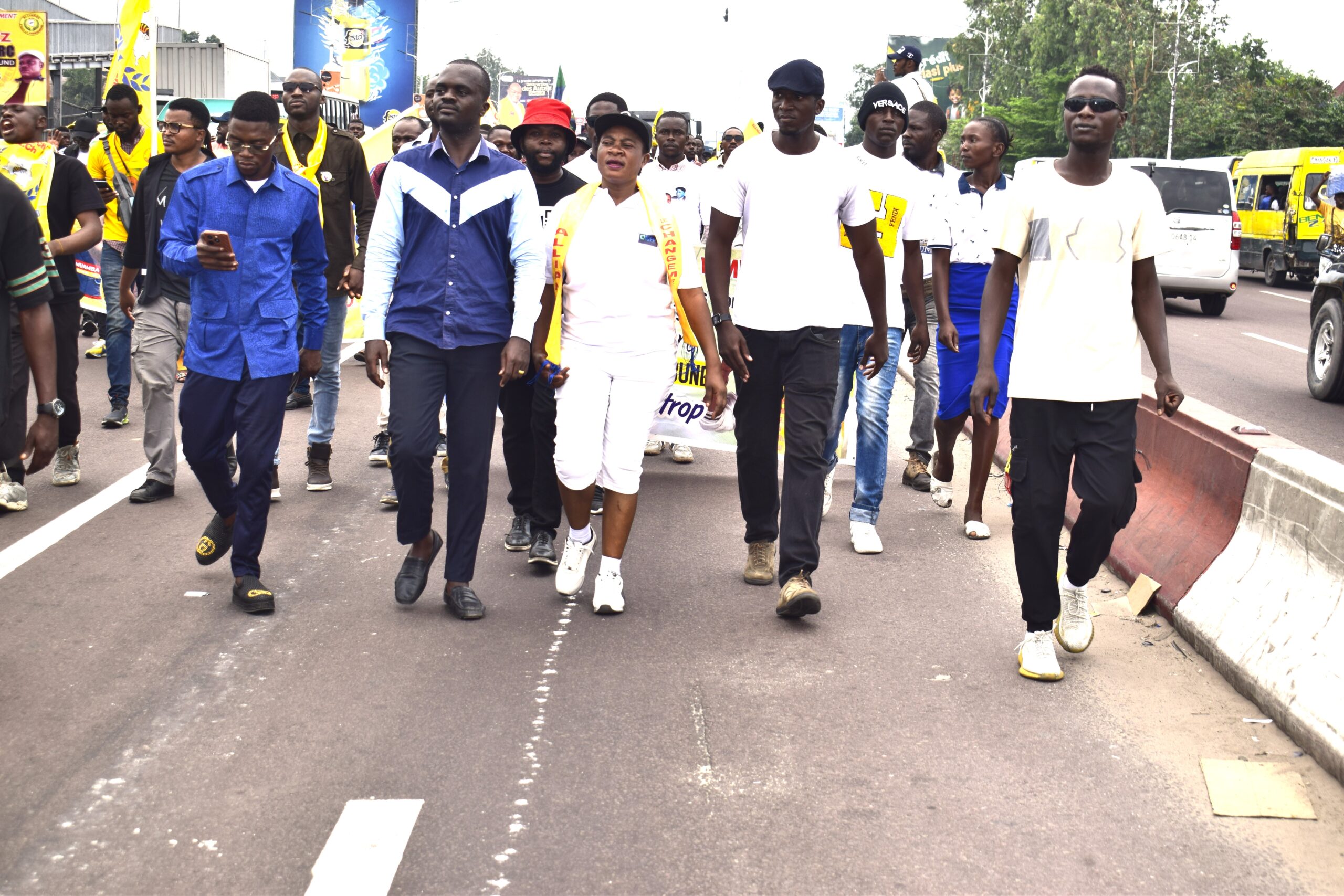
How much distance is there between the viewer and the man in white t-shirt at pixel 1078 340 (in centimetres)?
511

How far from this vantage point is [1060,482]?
5.26 m

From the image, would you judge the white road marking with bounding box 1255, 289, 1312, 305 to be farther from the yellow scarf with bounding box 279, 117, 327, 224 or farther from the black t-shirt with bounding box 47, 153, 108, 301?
the black t-shirt with bounding box 47, 153, 108, 301

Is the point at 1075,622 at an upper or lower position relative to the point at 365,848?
upper

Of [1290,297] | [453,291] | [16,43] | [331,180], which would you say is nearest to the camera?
[453,291]

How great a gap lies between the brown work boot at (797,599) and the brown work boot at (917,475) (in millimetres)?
3037

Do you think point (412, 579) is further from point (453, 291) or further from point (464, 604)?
point (453, 291)

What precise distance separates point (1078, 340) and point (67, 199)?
5.55 meters

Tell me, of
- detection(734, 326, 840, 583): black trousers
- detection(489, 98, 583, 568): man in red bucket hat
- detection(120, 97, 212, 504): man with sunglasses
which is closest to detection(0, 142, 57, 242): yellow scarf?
detection(120, 97, 212, 504): man with sunglasses

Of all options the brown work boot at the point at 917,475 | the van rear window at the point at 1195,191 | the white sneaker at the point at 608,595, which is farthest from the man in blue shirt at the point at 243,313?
the van rear window at the point at 1195,191

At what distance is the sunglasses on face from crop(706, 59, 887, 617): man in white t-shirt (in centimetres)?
108

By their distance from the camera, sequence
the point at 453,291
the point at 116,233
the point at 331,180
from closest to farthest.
Result: the point at 453,291
the point at 331,180
the point at 116,233

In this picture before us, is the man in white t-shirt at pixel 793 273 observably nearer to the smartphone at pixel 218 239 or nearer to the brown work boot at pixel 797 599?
the brown work boot at pixel 797 599

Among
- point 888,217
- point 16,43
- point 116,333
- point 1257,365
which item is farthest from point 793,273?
point 16,43

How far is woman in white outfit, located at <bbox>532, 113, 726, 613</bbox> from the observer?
599 centimetres
